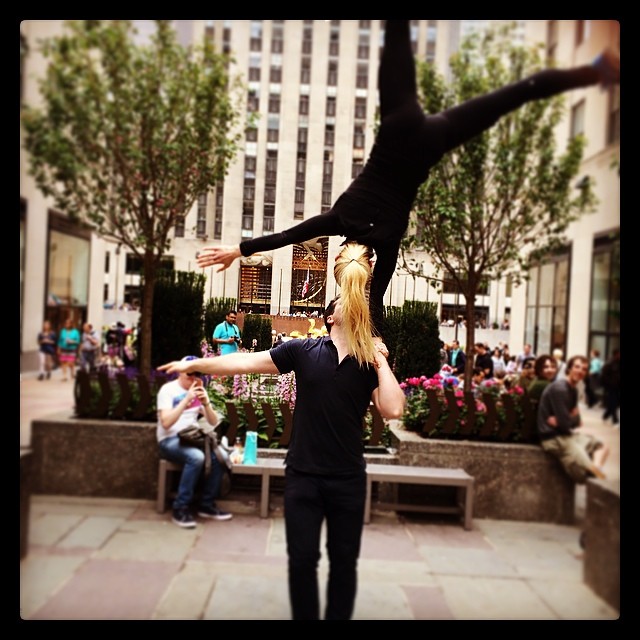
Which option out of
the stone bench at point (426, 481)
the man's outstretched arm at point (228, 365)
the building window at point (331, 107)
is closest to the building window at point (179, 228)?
the man's outstretched arm at point (228, 365)

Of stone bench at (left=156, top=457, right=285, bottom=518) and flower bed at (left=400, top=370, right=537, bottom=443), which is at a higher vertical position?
flower bed at (left=400, top=370, right=537, bottom=443)

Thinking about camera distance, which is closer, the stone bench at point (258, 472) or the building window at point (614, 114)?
the building window at point (614, 114)

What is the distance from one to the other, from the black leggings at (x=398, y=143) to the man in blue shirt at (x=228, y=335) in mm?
235

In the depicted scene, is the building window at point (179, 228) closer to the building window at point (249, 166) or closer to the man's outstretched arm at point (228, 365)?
the building window at point (249, 166)

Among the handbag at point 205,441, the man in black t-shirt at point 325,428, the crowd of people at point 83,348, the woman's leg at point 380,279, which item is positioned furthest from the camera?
the handbag at point 205,441

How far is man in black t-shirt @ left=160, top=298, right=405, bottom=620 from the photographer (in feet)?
4.70

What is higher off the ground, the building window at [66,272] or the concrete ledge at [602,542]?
the building window at [66,272]

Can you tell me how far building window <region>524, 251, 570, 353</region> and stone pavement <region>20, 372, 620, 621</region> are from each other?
0.26 metres

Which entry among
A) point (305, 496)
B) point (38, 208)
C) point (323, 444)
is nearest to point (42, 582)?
point (305, 496)

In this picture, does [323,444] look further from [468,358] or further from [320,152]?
[320,152]

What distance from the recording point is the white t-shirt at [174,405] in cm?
174

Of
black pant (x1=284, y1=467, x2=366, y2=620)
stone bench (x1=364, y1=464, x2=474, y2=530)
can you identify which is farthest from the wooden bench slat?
black pant (x1=284, y1=467, x2=366, y2=620)

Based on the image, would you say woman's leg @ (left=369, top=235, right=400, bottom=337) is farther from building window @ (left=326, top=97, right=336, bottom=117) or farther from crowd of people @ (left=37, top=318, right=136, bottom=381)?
Answer: crowd of people @ (left=37, top=318, right=136, bottom=381)

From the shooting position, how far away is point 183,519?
1.74 m
